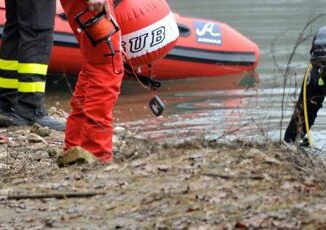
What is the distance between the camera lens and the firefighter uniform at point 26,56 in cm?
596

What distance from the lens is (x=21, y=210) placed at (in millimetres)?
3678

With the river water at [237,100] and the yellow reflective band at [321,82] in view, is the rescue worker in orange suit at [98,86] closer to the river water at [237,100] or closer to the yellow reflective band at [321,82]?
the river water at [237,100]

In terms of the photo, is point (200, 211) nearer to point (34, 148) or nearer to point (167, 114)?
point (34, 148)

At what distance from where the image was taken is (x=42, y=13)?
19.5 ft

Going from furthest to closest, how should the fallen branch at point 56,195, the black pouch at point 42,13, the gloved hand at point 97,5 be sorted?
the black pouch at point 42,13 < the gloved hand at point 97,5 < the fallen branch at point 56,195

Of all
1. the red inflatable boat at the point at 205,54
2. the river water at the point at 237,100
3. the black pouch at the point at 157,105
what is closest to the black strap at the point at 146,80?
the black pouch at the point at 157,105

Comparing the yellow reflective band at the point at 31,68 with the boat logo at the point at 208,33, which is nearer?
the yellow reflective band at the point at 31,68

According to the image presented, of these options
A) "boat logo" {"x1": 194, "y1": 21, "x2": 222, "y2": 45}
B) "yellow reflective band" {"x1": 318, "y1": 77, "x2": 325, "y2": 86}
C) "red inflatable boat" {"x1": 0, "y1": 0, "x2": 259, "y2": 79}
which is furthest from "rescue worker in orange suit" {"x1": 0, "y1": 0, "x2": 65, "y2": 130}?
"boat logo" {"x1": 194, "y1": 21, "x2": 222, "y2": 45}

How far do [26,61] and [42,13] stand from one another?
344 millimetres

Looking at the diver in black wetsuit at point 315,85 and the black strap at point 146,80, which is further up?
the black strap at point 146,80

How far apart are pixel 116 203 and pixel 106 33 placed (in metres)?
1.22

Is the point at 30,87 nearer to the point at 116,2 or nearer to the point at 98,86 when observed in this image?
the point at 116,2

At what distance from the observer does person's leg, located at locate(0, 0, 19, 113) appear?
6258mm

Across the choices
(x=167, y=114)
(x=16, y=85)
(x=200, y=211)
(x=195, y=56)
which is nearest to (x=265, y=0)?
(x=195, y=56)
